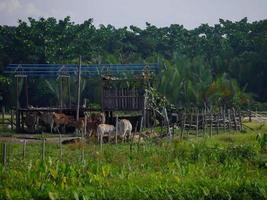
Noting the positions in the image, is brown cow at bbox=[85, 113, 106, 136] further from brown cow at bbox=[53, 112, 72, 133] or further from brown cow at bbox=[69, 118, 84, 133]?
brown cow at bbox=[53, 112, 72, 133]

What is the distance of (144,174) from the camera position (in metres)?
13.0

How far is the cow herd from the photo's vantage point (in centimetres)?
2180

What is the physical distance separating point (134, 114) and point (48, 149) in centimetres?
1045

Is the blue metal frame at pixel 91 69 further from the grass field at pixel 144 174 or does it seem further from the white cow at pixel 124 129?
the grass field at pixel 144 174

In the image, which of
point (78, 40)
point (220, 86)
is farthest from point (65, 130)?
point (78, 40)

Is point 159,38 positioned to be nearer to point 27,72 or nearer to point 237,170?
point 27,72

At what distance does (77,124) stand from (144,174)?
→ 38.4 ft

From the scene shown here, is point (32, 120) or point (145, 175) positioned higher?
point (32, 120)

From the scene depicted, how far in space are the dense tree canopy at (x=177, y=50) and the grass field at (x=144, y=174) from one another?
1997 centimetres

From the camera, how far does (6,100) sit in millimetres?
43562

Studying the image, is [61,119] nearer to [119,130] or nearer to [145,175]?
[119,130]

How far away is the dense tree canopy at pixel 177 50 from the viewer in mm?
39000

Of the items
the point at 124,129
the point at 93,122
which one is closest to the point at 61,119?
the point at 93,122

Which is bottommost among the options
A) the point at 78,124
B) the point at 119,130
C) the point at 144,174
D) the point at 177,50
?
the point at 144,174
